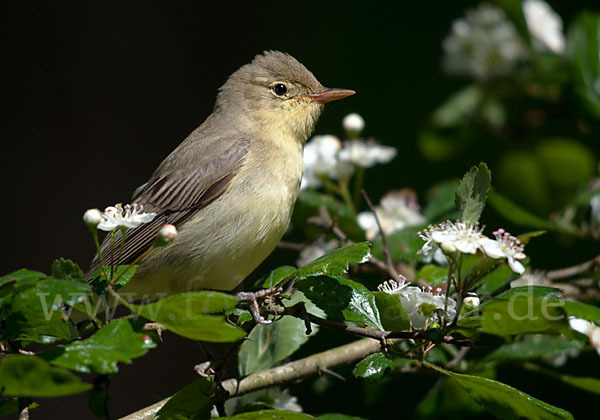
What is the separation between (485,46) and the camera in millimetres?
3256

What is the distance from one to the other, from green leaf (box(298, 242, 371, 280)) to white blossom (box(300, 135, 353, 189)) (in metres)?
1.23

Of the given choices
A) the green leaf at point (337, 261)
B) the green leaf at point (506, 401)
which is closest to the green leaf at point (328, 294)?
the green leaf at point (337, 261)

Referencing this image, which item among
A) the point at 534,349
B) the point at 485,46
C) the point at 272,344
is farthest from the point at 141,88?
the point at 534,349

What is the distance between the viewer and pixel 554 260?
325 centimetres

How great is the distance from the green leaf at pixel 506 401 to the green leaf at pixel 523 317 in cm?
20

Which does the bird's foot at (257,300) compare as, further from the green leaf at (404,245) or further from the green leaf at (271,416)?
the green leaf at (404,245)

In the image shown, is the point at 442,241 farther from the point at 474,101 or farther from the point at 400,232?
the point at 474,101

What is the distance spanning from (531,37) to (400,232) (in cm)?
119

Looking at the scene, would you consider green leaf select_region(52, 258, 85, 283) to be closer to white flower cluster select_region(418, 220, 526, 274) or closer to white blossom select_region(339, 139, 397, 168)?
white flower cluster select_region(418, 220, 526, 274)

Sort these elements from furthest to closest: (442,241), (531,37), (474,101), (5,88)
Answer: (5,88)
(474,101)
(531,37)
(442,241)

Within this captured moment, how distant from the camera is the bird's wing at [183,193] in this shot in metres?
2.61

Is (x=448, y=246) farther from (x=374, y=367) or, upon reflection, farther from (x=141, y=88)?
(x=141, y=88)

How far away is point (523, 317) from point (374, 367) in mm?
380

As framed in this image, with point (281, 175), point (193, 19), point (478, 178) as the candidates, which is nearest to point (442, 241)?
point (478, 178)
